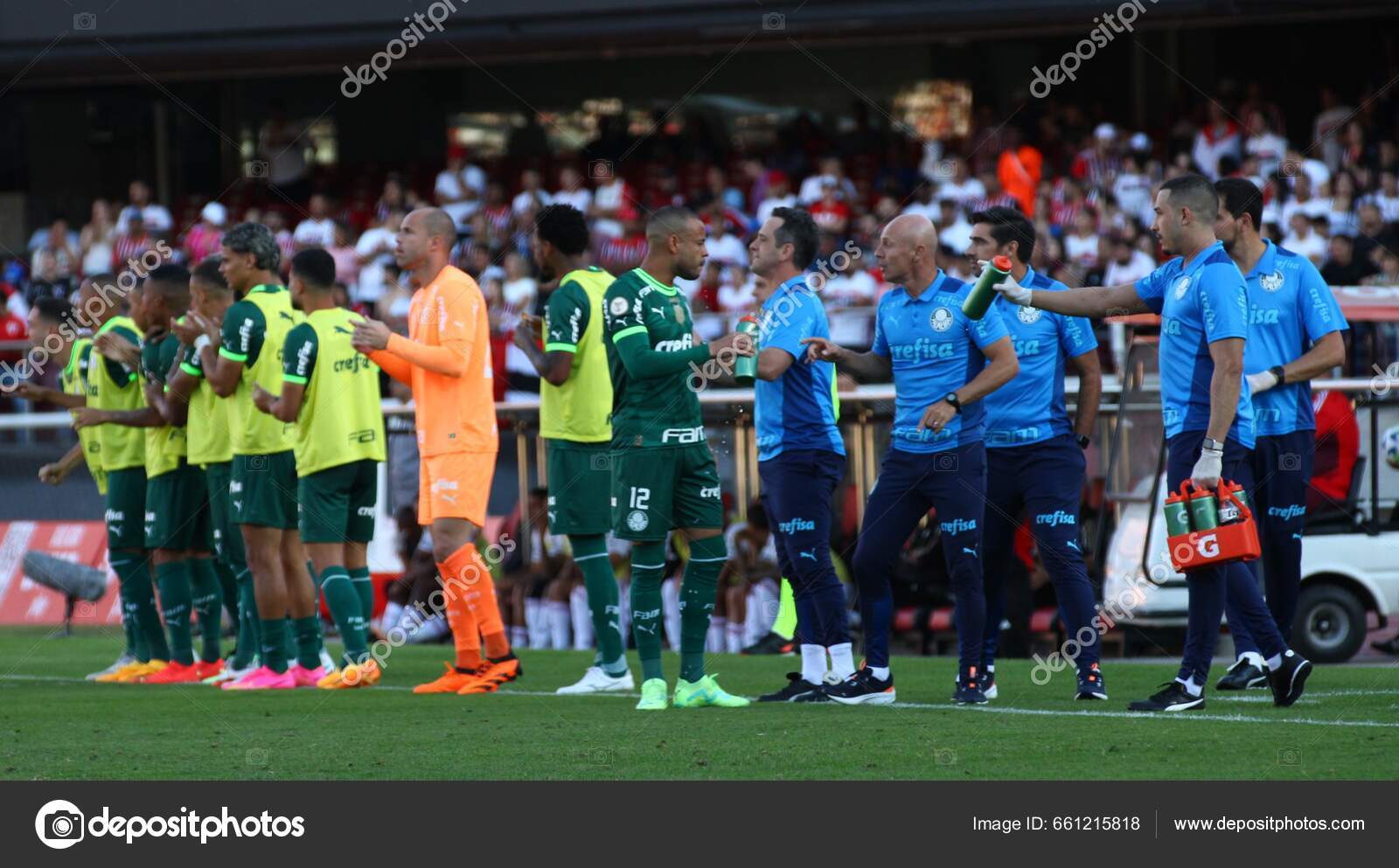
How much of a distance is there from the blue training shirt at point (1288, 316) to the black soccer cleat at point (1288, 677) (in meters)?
1.51

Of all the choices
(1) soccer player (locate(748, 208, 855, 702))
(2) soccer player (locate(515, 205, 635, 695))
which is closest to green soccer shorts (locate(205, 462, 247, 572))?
(2) soccer player (locate(515, 205, 635, 695))

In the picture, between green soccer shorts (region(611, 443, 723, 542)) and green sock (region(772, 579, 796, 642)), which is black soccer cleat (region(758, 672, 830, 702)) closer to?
green soccer shorts (region(611, 443, 723, 542))

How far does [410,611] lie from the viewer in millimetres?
15453

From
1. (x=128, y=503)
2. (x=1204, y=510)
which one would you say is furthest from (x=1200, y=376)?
(x=128, y=503)

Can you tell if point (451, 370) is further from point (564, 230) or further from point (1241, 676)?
point (1241, 676)

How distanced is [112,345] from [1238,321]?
632 centimetres

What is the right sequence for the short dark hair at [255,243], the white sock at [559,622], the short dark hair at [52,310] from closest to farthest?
the short dark hair at [255,243], the short dark hair at [52,310], the white sock at [559,622]

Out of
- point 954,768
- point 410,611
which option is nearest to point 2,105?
point 410,611

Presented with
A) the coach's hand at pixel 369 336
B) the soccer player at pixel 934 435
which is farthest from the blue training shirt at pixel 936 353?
the coach's hand at pixel 369 336

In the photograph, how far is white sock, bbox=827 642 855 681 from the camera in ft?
28.1

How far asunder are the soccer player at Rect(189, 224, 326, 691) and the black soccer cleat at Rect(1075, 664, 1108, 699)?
419 cm

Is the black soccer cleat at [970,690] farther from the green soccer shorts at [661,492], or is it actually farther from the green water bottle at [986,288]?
the green water bottle at [986,288]

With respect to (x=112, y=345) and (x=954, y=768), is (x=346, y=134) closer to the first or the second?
(x=112, y=345)

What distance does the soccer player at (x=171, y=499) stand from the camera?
1080 centimetres
